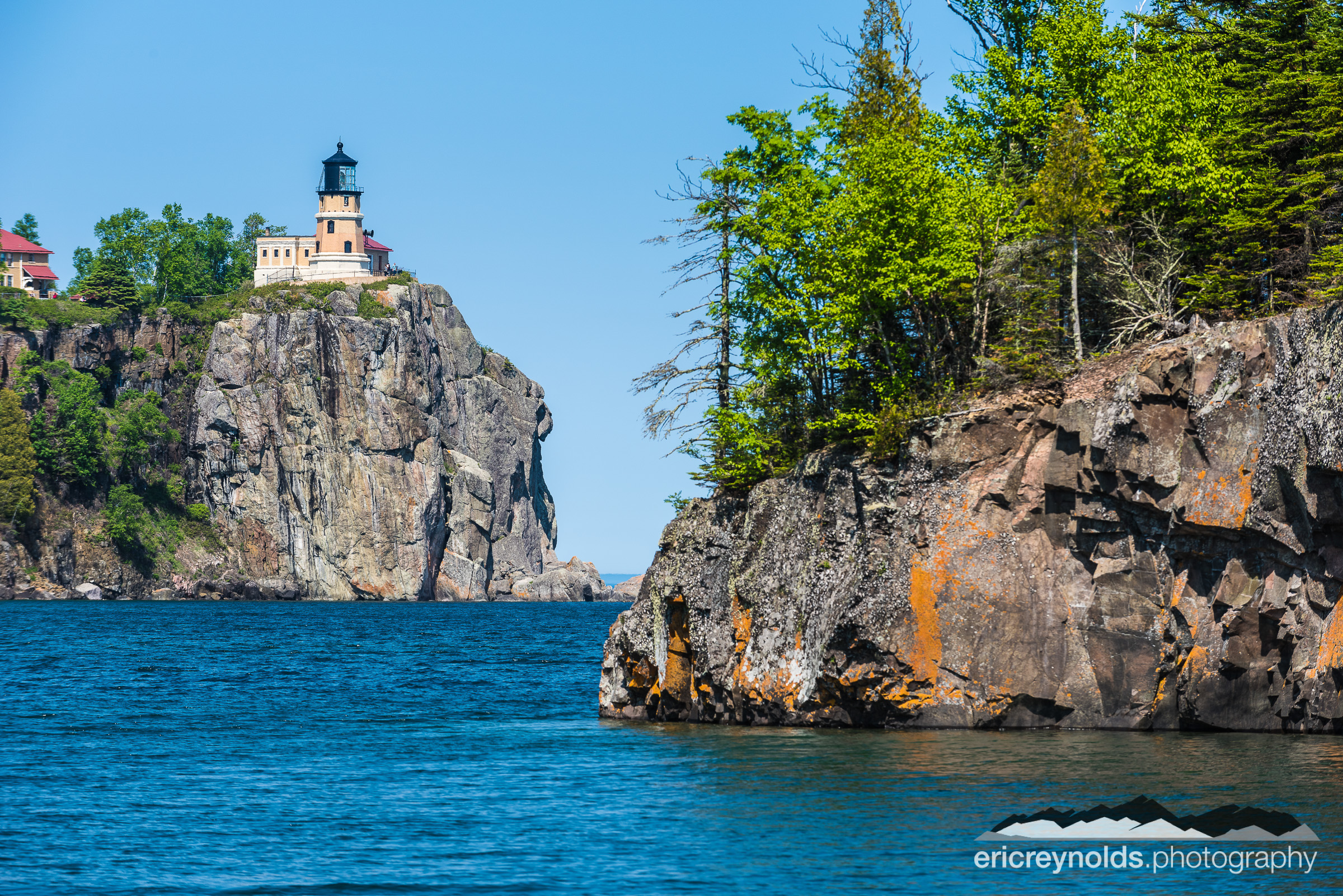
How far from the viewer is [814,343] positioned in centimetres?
3234

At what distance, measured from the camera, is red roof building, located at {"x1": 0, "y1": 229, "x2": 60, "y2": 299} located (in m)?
162

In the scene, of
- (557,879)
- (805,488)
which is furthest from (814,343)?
(557,879)

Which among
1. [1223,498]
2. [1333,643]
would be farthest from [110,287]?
[1333,643]

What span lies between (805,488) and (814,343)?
4.34 m

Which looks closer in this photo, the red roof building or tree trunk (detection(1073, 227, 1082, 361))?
tree trunk (detection(1073, 227, 1082, 361))

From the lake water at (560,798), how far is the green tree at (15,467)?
339 feet

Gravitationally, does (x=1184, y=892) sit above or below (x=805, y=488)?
below

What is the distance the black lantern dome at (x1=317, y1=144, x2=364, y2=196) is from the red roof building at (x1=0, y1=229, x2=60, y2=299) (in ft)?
125

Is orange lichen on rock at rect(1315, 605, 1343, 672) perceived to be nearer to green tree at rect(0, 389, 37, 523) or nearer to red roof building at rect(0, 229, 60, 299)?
green tree at rect(0, 389, 37, 523)

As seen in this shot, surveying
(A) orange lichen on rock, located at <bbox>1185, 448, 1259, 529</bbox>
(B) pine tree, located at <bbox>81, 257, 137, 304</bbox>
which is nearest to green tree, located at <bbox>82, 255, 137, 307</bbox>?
(B) pine tree, located at <bbox>81, 257, 137, 304</bbox>

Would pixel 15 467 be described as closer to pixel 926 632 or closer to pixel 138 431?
pixel 138 431

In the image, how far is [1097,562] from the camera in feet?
86.0

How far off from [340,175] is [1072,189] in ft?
510

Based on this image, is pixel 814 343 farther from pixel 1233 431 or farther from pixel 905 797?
pixel 905 797
